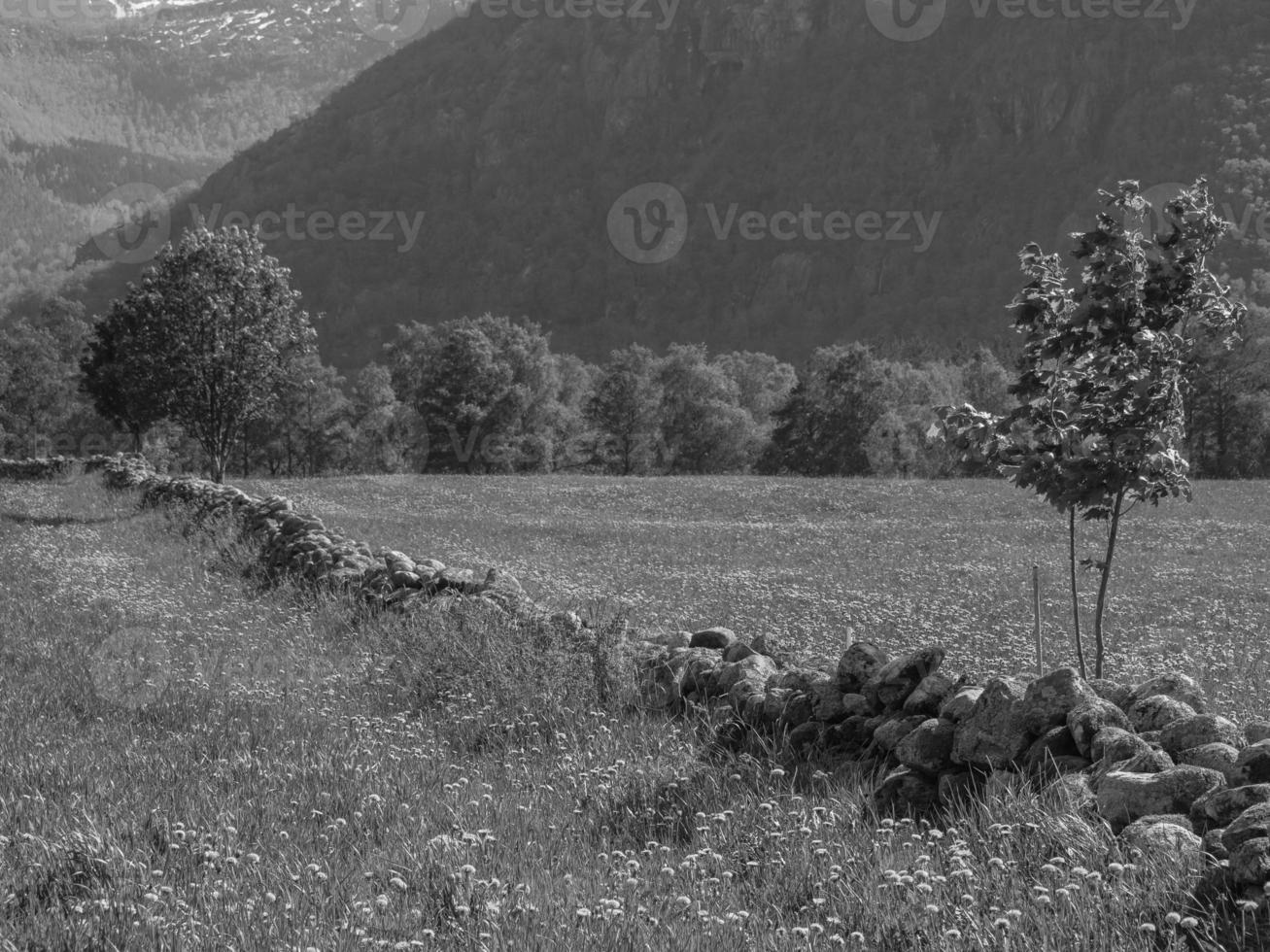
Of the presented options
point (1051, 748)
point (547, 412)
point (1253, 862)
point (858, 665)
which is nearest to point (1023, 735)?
point (1051, 748)

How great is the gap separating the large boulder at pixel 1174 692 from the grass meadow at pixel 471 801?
1.09 metres

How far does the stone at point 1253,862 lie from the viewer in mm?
3846

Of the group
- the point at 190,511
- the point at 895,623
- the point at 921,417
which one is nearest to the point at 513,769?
the point at 895,623

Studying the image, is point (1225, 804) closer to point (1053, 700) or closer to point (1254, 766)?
point (1254, 766)

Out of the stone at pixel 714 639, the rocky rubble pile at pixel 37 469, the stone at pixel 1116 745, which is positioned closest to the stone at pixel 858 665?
the stone at pixel 1116 745

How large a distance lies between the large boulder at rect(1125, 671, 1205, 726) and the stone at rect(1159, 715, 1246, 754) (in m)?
0.50

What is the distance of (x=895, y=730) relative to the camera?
21.5 ft

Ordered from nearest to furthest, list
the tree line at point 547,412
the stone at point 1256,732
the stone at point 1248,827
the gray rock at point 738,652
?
the stone at point 1248,827
the stone at point 1256,732
the gray rock at point 738,652
the tree line at point 547,412

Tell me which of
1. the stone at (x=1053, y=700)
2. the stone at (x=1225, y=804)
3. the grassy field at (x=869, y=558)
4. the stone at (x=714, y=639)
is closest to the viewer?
the stone at (x=1225, y=804)

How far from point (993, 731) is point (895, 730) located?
2.57ft

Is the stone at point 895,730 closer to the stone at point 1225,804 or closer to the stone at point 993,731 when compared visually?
the stone at point 993,731

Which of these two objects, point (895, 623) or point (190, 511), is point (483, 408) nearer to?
point (190, 511)

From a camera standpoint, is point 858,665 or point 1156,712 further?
point 858,665

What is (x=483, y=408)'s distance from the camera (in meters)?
80.4
